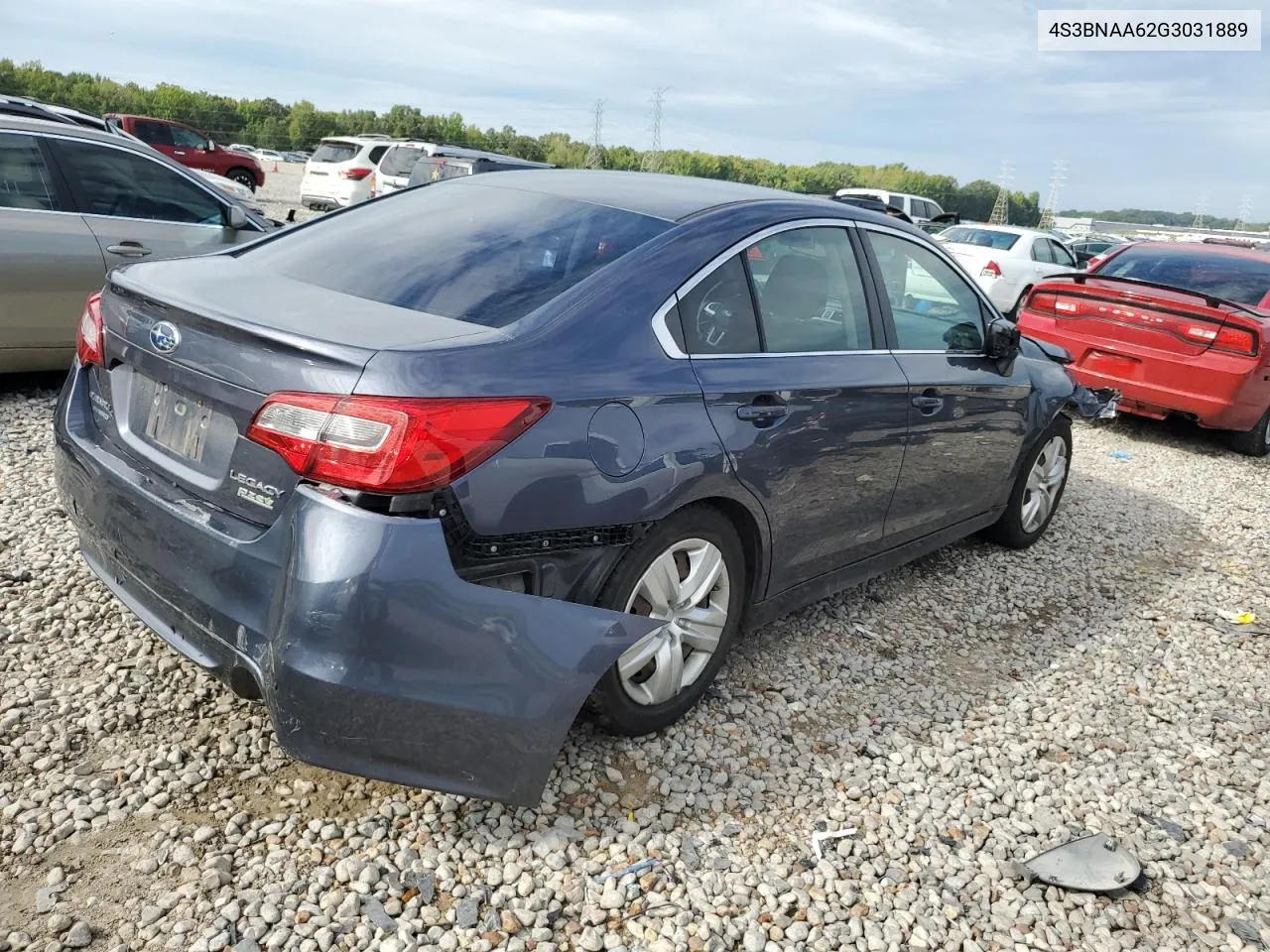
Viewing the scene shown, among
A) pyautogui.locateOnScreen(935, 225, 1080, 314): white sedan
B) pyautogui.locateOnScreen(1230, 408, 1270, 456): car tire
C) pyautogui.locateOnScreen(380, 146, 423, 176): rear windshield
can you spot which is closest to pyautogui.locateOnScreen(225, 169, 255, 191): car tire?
pyautogui.locateOnScreen(380, 146, 423, 176): rear windshield

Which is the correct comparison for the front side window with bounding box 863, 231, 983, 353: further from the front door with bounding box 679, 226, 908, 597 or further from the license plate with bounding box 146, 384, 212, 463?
the license plate with bounding box 146, 384, 212, 463

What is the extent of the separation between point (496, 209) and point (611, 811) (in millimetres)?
1899

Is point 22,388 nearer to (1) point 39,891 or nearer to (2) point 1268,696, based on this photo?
(1) point 39,891

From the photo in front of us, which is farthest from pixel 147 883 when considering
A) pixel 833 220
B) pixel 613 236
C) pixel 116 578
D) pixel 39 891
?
pixel 833 220

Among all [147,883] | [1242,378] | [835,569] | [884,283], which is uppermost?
[884,283]

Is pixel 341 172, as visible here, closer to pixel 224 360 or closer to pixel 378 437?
pixel 224 360

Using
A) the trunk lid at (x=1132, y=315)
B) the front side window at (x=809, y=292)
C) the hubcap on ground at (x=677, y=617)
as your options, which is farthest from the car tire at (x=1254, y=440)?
the hubcap on ground at (x=677, y=617)

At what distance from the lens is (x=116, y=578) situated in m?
2.68

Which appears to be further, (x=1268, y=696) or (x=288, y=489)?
(x=1268, y=696)

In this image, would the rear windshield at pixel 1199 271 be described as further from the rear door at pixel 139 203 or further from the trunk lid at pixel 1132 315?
the rear door at pixel 139 203

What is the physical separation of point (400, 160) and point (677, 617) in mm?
17015

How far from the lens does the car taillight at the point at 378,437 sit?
6.86 feet

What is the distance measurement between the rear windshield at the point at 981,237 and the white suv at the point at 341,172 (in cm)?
1117

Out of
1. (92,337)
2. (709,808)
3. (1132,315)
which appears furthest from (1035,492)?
(92,337)
